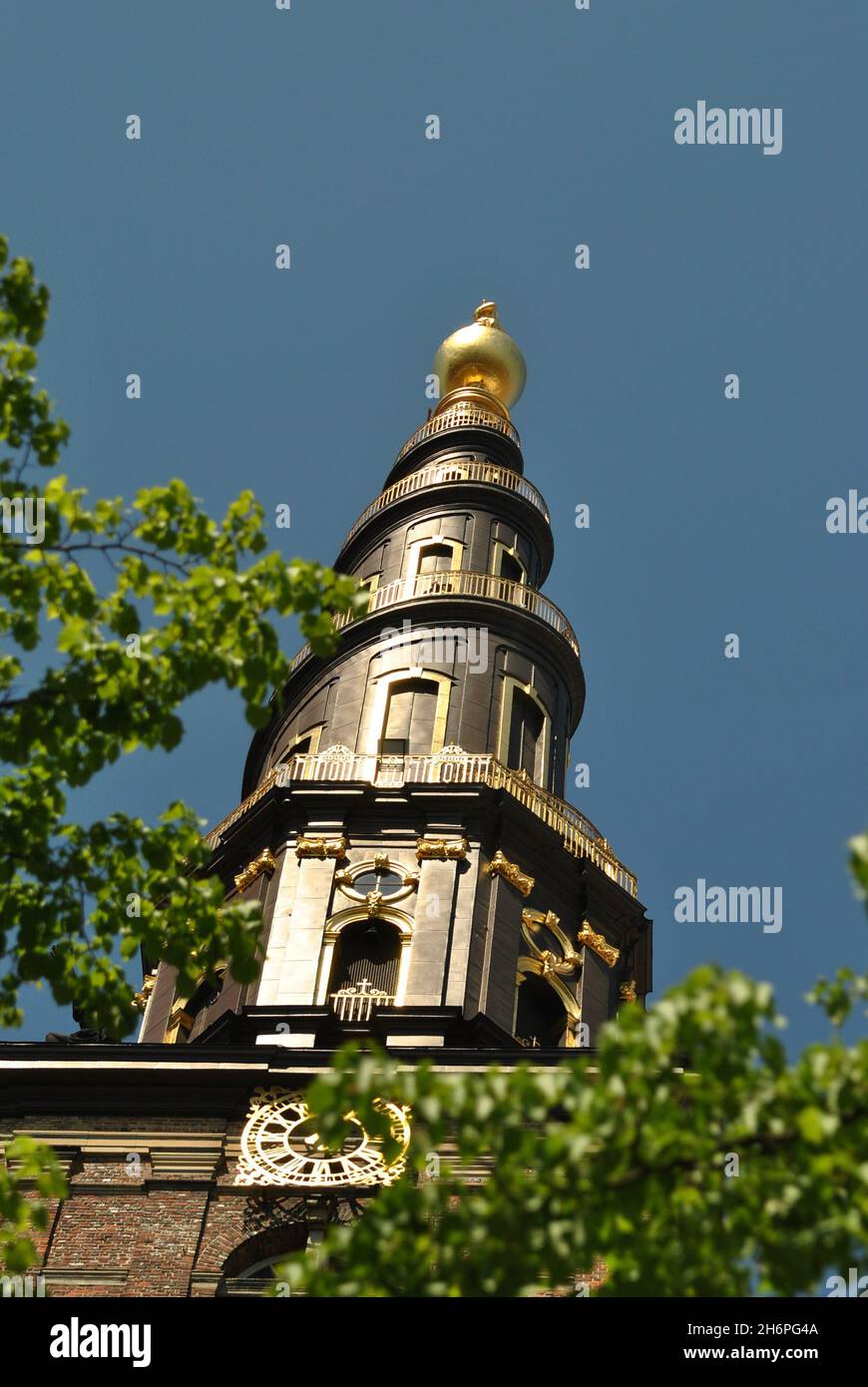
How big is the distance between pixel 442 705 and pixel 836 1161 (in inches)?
1101

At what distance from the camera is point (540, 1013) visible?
3412 cm

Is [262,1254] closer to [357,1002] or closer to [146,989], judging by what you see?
[357,1002]

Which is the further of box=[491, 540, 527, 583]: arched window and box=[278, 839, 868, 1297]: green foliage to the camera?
box=[491, 540, 527, 583]: arched window

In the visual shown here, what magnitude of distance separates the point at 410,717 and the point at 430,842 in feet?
15.7

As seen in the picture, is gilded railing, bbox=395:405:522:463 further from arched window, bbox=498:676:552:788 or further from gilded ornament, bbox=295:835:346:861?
gilded ornament, bbox=295:835:346:861

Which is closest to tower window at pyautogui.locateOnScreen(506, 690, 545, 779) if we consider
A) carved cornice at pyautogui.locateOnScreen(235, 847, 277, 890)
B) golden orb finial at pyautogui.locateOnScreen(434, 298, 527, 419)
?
carved cornice at pyautogui.locateOnScreen(235, 847, 277, 890)

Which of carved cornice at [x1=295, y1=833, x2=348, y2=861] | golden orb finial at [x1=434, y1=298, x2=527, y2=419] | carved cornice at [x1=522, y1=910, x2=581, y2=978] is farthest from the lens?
golden orb finial at [x1=434, y1=298, x2=527, y2=419]

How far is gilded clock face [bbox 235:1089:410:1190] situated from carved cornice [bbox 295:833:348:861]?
738cm

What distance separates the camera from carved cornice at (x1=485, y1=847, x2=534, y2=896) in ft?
113

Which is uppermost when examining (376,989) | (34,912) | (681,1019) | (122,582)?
(376,989)

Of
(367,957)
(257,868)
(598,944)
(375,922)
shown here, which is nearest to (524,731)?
(598,944)
